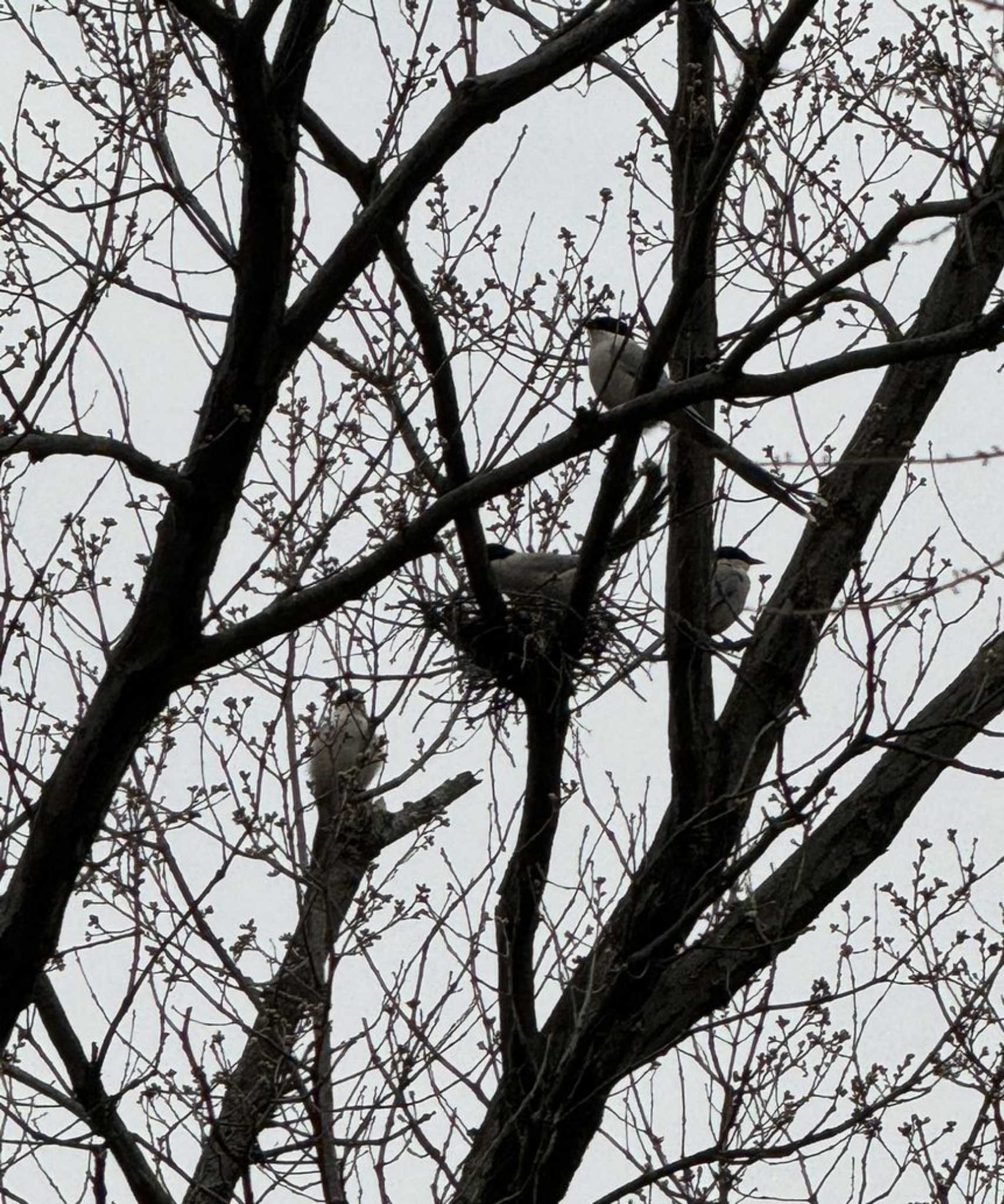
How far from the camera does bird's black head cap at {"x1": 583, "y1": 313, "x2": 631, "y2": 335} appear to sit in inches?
185

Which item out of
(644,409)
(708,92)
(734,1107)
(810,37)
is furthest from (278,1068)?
(810,37)

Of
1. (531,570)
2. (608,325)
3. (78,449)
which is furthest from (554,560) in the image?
(78,449)

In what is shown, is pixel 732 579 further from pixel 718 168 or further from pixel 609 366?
pixel 718 168

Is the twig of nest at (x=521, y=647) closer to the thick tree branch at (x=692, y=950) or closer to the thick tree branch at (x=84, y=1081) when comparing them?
the thick tree branch at (x=692, y=950)

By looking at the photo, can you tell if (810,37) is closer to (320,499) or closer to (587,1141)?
(320,499)

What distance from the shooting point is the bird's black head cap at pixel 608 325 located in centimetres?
469

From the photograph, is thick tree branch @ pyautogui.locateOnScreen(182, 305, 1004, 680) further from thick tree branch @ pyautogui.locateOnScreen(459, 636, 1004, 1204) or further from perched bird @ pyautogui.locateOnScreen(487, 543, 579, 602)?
perched bird @ pyautogui.locateOnScreen(487, 543, 579, 602)

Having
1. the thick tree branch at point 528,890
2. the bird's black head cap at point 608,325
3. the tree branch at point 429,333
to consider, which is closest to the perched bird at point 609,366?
the bird's black head cap at point 608,325

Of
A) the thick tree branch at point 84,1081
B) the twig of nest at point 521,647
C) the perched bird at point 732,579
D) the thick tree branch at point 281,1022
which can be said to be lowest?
the thick tree branch at point 84,1081

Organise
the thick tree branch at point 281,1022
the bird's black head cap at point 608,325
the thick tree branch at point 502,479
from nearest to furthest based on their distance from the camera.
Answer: the thick tree branch at point 502,479
the thick tree branch at point 281,1022
the bird's black head cap at point 608,325

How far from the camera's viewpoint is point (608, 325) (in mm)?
6570

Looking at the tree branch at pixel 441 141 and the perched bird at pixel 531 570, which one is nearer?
the tree branch at pixel 441 141

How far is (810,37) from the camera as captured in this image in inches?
202

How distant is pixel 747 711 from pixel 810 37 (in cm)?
217
